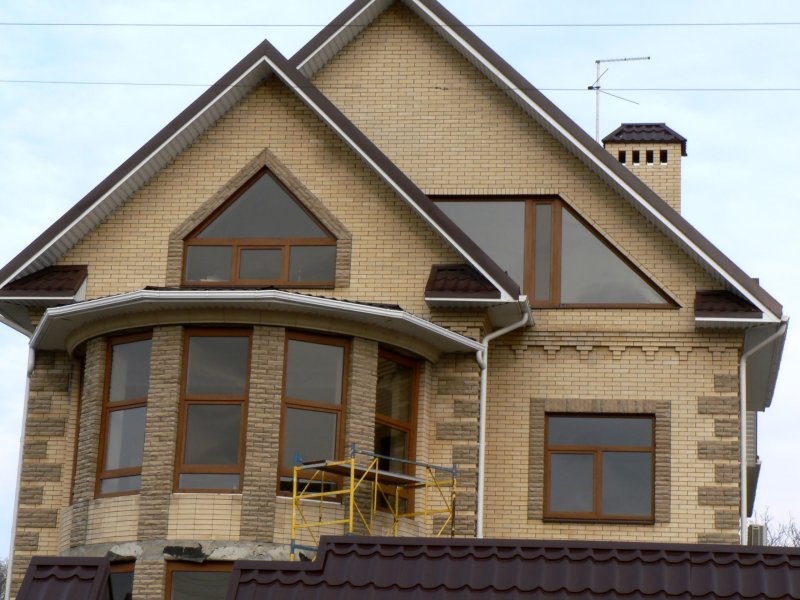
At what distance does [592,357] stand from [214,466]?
5.66 meters

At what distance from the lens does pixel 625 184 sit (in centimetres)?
2038

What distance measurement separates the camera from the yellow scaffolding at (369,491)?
687 inches

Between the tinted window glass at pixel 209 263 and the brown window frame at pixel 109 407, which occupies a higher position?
the tinted window glass at pixel 209 263

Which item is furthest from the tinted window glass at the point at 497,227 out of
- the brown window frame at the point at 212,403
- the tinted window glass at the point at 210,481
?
the tinted window glass at the point at 210,481

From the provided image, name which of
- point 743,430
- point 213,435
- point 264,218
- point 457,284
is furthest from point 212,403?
point 743,430

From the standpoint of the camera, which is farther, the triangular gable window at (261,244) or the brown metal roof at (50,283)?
the triangular gable window at (261,244)

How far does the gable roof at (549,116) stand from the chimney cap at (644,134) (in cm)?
248

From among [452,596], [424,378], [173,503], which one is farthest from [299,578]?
[424,378]

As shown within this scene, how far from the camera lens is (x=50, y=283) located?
1981 centimetres

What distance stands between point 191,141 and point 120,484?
4.91 metres

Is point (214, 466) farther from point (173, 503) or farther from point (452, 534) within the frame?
point (452, 534)

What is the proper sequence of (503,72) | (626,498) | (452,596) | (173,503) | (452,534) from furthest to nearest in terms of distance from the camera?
(503,72) < (626,498) < (452,534) < (173,503) < (452,596)

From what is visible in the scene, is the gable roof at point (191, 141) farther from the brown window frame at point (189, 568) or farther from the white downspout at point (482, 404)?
the brown window frame at point (189, 568)

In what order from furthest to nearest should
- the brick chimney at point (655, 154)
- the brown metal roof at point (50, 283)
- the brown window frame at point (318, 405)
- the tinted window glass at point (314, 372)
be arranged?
the brick chimney at point (655, 154) < the brown metal roof at point (50, 283) < the tinted window glass at point (314, 372) < the brown window frame at point (318, 405)
